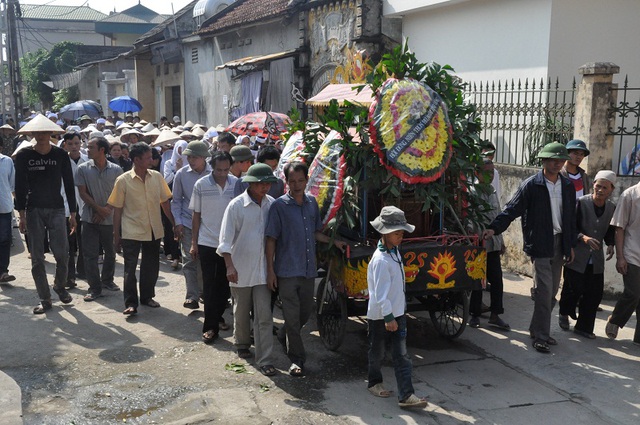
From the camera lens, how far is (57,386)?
19.3 ft

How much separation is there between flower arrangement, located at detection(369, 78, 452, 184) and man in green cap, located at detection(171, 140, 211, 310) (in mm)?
2666

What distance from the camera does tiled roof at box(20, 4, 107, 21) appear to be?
77625mm

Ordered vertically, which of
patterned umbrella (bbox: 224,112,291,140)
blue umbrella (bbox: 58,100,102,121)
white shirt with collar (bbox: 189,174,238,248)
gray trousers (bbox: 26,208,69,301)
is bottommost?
gray trousers (bbox: 26,208,69,301)

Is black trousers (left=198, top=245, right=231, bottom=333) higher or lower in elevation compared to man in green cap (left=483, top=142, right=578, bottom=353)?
lower

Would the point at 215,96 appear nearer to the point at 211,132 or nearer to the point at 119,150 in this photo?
the point at 211,132

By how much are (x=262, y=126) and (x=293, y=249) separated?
701 centimetres

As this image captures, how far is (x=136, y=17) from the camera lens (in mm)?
66062

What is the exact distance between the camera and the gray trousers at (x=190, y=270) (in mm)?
8180

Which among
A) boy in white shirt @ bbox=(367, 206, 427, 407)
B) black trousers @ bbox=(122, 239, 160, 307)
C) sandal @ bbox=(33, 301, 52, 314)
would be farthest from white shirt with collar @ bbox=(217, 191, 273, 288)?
sandal @ bbox=(33, 301, 52, 314)

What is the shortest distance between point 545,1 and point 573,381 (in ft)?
24.2

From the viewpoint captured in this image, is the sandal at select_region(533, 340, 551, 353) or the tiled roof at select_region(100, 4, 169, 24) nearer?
the sandal at select_region(533, 340, 551, 353)

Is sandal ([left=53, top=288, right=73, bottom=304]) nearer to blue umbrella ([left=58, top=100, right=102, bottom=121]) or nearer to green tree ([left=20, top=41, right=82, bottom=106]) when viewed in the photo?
blue umbrella ([left=58, top=100, right=102, bottom=121])

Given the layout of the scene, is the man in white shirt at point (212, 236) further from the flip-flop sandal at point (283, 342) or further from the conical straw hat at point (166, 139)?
the conical straw hat at point (166, 139)

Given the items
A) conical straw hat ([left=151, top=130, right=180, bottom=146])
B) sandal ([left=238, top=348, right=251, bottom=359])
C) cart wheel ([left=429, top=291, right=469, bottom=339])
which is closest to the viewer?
sandal ([left=238, top=348, right=251, bottom=359])
